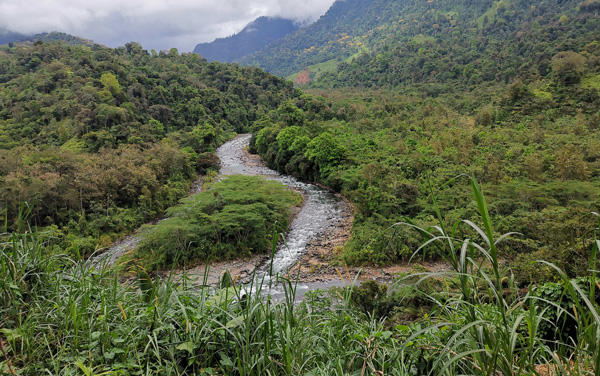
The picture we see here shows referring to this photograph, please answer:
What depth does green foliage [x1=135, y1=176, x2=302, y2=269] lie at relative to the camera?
36.6 ft

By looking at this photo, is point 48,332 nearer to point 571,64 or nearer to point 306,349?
point 306,349

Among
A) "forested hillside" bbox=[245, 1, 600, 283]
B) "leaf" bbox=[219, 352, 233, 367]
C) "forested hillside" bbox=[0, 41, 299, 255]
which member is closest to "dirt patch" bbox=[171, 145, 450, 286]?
"forested hillside" bbox=[245, 1, 600, 283]

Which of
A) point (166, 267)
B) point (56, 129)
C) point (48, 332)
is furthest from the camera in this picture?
point (56, 129)

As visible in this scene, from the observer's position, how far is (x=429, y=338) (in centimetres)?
192

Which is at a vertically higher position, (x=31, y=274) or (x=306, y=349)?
(x=31, y=274)

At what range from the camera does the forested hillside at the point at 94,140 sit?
12453mm

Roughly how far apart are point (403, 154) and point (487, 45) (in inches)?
1897

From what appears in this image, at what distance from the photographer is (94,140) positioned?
19.5 metres

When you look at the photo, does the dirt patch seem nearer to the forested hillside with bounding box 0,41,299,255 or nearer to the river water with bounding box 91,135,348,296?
the river water with bounding box 91,135,348,296

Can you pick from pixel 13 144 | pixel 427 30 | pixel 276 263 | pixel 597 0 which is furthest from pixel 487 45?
pixel 13 144

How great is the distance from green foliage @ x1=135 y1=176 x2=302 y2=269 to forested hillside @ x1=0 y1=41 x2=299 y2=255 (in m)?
2.47

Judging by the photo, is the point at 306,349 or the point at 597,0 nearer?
the point at 306,349

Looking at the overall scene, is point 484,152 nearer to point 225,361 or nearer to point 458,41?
point 225,361

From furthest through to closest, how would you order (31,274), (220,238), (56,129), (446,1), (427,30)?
(446,1)
(427,30)
(56,129)
(220,238)
(31,274)
